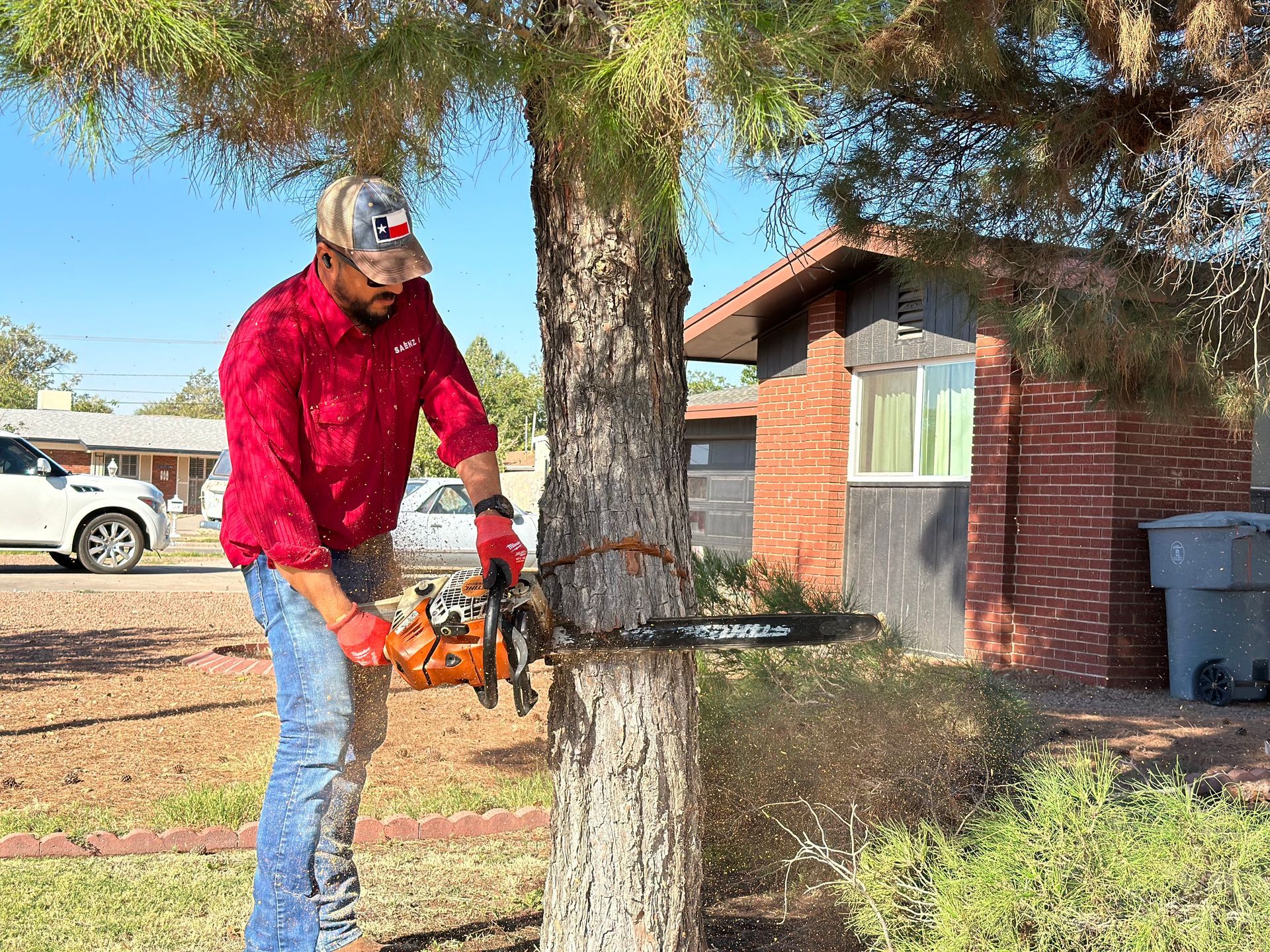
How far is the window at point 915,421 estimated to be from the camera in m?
10.2

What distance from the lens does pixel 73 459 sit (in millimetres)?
42719

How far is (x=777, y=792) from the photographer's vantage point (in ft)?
12.7

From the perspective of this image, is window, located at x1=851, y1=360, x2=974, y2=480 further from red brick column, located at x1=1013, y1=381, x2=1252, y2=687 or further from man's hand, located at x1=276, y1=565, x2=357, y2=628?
man's hand, located at x1=276, y1=565, x2=357, y2=628

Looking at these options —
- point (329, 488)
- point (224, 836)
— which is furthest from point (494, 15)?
point (224, 836)

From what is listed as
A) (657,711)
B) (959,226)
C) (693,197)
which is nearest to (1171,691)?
(959,226)

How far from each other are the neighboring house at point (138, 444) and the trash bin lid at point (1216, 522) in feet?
126

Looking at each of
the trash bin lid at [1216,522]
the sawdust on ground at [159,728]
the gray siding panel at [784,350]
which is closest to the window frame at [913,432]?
the gray siding panel at [784,350]

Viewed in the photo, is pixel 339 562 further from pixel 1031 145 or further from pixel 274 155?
pixel 1031 145

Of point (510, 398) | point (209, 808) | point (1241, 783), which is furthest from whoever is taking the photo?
Answer: point (510, 398)

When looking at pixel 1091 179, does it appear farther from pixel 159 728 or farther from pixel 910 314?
pixel 910 314

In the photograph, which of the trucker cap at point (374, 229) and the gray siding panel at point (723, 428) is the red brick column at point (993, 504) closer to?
the gray siding panel at point (723, 428)

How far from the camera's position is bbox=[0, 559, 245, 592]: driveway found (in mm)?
14055

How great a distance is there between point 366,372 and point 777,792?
2097mm

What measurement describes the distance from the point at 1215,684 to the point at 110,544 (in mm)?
14559
